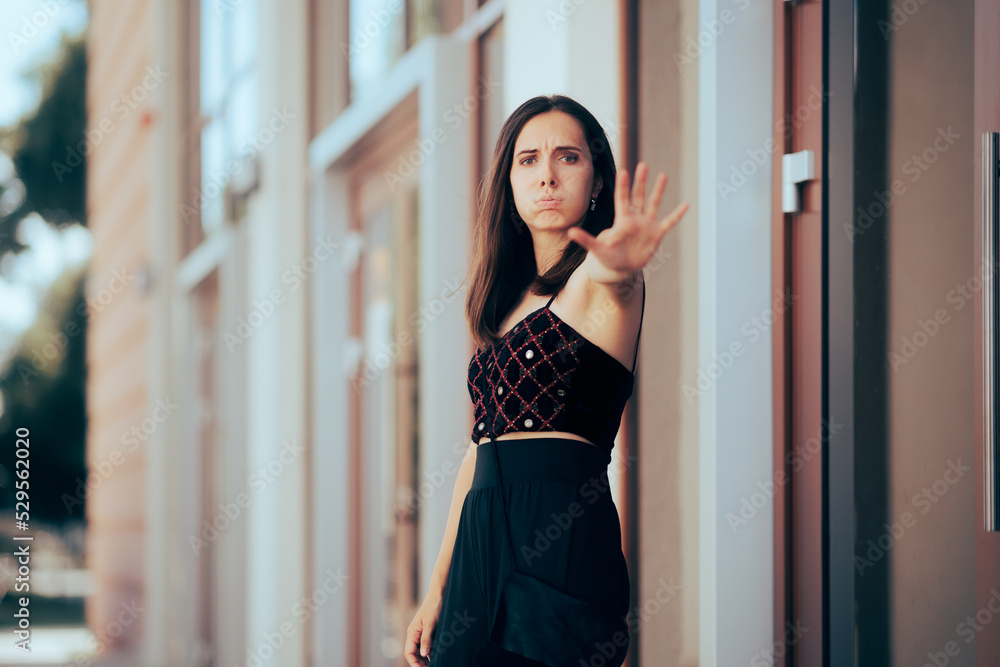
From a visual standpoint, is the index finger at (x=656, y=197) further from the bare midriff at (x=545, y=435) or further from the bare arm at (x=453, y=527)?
the bare arm at (x=453, y=527)

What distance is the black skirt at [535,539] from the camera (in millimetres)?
1519

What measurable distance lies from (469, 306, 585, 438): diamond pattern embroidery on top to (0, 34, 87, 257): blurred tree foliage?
38.1ft

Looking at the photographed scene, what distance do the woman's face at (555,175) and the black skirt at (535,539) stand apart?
0.40 meters

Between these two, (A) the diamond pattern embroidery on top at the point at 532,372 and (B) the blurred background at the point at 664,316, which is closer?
(A) the diamond pattern embroidery on top at the point at 532,372

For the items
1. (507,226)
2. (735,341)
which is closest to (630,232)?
(507,226)

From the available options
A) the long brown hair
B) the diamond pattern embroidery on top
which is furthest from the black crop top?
the long brown hair

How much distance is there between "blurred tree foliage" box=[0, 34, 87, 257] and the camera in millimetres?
11898

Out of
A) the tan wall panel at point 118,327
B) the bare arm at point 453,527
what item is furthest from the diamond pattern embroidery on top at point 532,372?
the tan wall panel at point 118,327

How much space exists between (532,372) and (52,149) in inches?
488

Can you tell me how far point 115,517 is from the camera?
28.0ft

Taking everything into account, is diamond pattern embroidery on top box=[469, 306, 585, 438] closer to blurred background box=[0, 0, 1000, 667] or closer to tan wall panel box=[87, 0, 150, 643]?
blurred background box=[0, 0, 1000, 667]

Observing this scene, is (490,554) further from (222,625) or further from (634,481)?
(222,625)

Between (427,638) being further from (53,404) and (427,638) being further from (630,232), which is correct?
(53,404)

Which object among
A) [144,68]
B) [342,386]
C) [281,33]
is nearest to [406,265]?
[342,386]
